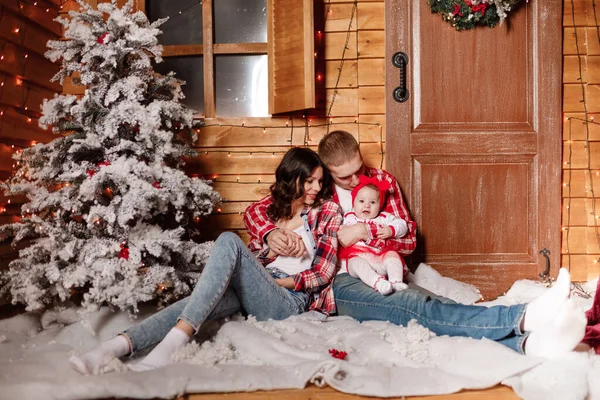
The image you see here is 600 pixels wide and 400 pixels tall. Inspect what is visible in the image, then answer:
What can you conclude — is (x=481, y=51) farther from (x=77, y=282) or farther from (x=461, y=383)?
(x=77, y=282)

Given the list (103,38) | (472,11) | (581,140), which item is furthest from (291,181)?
(581,140)

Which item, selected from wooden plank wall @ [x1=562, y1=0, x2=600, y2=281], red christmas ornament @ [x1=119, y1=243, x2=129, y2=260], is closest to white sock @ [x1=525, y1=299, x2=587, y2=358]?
red christmas ornament @ [x1=119, y1=243, x2=129, y2=260]

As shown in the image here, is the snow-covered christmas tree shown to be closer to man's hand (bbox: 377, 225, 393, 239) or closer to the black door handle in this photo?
man's hand (bbox: 377, 225, 393, 239)

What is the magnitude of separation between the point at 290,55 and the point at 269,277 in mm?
1400

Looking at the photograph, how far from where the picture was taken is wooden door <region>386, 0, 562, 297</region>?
3.22m

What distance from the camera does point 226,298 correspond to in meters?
2.22

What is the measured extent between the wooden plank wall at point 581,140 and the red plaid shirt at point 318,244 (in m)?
1.61

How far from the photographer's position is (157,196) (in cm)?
239

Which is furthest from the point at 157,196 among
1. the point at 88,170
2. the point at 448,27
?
the point at 448,27

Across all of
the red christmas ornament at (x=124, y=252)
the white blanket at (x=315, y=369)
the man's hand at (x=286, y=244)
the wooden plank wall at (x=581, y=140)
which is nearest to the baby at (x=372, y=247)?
the man's hand at (x=286, y=244)

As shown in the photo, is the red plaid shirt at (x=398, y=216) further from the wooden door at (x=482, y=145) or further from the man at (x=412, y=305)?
the wooden door at (x=482, y=145)

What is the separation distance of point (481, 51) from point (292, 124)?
121cm

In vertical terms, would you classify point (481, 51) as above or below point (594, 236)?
above

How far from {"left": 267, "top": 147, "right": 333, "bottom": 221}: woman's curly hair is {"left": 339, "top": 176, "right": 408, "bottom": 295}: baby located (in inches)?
7.9
